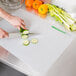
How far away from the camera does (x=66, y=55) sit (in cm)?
105

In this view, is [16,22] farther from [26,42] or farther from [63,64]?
[63,64]

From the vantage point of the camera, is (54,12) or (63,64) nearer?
(63,64)

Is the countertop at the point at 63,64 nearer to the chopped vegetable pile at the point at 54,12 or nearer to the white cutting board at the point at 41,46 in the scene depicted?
the white cutting board at the point at 41,46

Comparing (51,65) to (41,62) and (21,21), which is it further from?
(21,21)

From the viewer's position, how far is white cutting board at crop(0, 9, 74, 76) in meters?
0.96

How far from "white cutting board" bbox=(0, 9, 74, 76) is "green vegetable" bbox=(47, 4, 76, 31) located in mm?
37

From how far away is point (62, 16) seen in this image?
Answer: 1.17 m

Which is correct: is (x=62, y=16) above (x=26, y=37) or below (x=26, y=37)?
above

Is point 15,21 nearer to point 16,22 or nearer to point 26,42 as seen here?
point 16,22

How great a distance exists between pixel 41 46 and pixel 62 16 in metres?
0.27

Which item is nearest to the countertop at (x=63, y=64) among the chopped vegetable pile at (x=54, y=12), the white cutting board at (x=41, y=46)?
the white cutting board at (x=41, y=46)

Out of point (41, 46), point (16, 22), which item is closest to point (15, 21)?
point (16, 22)

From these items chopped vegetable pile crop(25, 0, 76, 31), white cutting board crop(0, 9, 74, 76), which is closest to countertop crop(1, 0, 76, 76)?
→ white cutting board crop(0, 9, 74, 76)

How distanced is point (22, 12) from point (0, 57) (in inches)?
15.9
